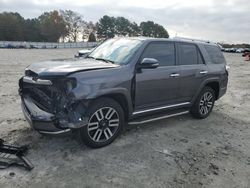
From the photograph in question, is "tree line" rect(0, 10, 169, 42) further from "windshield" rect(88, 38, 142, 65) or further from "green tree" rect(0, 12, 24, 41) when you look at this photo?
"windshield" rect(88, 38, 142, 65)

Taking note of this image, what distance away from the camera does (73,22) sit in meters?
99.4

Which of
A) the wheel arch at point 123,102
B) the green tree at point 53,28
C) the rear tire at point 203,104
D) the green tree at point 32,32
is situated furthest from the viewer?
the green tree at point 53,28

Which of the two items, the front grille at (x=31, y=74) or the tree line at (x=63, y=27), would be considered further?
the tree line at (x=63, y=27)

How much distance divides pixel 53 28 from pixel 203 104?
297ft

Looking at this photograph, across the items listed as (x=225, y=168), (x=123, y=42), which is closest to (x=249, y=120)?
(x=225, y=168)

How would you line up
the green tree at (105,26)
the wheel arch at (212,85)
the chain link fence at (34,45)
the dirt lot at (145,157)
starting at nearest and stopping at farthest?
the dirt lot at (145,157) → the wheel arch at (212,85) → the chain link fence at (34,45) → the green tree at (105,26)

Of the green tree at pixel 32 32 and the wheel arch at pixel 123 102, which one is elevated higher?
the green tree at pixel 32 32

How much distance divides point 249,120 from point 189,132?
2110mm

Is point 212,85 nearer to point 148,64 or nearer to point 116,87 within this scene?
point 148,64

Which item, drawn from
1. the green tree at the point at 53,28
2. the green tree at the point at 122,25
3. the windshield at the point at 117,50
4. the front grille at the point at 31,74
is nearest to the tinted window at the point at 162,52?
the windshield at the point at 117,50

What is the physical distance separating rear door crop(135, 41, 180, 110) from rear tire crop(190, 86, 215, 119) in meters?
0.90

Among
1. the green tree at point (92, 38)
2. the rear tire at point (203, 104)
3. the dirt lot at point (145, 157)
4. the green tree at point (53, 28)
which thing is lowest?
the dirt lot at point (145, 157)

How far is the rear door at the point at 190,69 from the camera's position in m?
5.81

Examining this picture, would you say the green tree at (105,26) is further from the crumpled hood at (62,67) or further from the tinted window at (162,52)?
the crumpled hood at (62,67)
